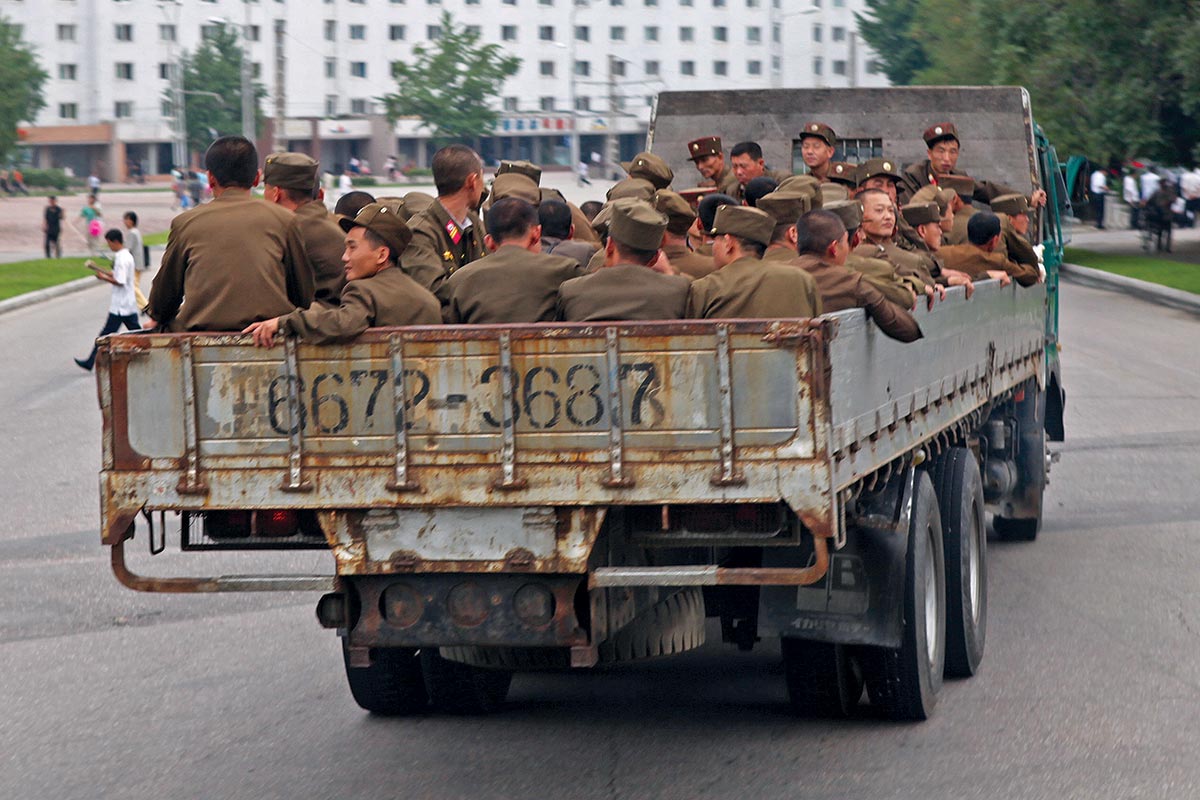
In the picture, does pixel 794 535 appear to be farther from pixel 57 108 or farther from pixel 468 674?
pixel 57 108

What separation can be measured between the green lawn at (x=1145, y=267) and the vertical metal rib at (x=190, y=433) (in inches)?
1081

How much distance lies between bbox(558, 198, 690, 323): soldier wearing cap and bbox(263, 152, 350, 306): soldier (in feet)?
3.64

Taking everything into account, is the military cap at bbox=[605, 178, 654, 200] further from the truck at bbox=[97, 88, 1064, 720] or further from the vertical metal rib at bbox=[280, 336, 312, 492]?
the vertical metal rib at bbox=[280, 336, 312, 492]

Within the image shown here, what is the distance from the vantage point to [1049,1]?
39.2m

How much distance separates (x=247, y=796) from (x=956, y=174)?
7485 mm

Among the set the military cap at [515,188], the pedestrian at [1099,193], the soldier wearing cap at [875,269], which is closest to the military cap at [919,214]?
the soldier wearing cap at [875,269]

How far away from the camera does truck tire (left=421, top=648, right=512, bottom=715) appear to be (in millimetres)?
7340

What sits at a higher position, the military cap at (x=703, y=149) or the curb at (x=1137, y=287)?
the military cap at (x=703, y=149)

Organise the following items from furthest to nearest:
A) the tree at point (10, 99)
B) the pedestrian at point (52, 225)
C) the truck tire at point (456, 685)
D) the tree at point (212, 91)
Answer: the tree at point (212, 91) < the tree at point (10, 99) < the pedestrian at point (52, 225) < the truck tire at point (456, 685)

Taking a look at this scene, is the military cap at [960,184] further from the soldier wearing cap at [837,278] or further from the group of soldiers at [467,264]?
the soldier wearing cap at [837,278]

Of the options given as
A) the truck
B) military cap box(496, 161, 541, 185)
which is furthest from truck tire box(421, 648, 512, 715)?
military cap box(496, 161, 541, 185)

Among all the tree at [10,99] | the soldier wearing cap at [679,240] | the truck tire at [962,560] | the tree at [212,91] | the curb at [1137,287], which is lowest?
the truck tire at [962,560]

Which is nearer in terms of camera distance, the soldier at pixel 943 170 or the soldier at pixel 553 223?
the soldier at pixel 553 223

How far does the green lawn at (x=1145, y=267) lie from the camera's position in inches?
1308
